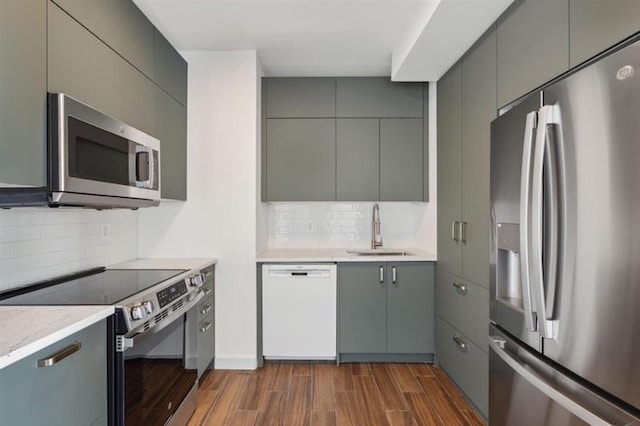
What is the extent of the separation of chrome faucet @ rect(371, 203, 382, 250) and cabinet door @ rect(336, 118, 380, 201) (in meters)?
0.28

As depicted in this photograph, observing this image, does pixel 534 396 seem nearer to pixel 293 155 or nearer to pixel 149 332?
pixel 149 332

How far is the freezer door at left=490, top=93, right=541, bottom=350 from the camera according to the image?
4.68 ft

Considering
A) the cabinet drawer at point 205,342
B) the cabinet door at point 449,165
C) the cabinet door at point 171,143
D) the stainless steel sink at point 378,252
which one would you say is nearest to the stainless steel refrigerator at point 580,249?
the cabinet door at point 449,165

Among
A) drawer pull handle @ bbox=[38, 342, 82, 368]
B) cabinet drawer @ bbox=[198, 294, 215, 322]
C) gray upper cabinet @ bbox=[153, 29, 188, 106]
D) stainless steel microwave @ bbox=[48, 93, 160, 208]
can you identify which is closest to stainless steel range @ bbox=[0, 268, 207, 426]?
drawer pull handle @ bbox=[38, 342, 82, 368]

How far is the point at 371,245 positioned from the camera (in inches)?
145

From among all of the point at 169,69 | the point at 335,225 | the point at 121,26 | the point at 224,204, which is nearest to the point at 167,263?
the point at 224,204

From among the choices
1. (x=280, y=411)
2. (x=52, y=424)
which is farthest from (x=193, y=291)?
(x=52, y=424)

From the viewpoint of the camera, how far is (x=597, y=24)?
126cm

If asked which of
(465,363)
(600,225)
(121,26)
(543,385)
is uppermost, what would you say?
(121,26)

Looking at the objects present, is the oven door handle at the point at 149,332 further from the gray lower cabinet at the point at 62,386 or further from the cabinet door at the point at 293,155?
the cabinet door at the point at 293,155

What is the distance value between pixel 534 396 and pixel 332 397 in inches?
56.5

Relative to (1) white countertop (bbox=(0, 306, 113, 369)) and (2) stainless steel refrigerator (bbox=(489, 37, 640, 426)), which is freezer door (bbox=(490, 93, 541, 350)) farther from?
(1) white countertop (bbox=(0, 306, 113, 369))

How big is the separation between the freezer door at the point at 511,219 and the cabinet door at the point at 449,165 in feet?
2.34

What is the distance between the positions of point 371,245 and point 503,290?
75.3 inches
